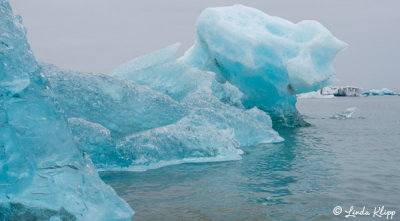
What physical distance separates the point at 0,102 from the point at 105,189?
42.1 inches

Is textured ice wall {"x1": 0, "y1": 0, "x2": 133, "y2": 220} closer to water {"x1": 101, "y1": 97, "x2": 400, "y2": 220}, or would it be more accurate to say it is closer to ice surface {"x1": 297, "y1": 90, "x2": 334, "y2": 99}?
water {"x1": 101, "y1": 97, "x2": 400, "y2": 220}

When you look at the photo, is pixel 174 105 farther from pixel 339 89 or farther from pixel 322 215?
pixel 339 89

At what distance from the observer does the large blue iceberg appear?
10.3 ft

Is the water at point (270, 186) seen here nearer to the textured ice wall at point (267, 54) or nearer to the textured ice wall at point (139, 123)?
the textured ice wall at point (139, 123)

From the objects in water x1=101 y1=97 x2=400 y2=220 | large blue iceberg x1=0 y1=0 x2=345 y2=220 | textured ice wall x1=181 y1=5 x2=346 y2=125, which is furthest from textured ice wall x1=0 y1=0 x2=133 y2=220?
textured ice wall x1=181 y1=5 x2=346 y2=125

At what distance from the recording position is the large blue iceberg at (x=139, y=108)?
3.13 m

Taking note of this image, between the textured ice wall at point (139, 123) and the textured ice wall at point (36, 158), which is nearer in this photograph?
the textured ice wall at point (36, 158)

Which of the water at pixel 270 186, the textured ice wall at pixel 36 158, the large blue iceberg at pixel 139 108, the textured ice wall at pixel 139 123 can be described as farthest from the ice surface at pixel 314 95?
the textured ice wall at pixel 36 158

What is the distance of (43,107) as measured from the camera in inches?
130

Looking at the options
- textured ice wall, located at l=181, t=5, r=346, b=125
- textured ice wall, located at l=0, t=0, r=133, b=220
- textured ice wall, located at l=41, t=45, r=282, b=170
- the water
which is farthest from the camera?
textured ice wall, located at l=181, t=5, r=346, b=125

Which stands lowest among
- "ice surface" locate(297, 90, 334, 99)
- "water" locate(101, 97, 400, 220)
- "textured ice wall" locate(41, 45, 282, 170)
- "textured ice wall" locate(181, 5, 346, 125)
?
"ice surface" locate(297, 90, 334, 99)

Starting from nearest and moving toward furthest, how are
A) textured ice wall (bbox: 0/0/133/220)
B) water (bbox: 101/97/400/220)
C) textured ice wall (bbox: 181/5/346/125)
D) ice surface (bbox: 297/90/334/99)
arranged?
textured ice wall (bbox: 0/0/133/220)
water (bbox: 101/97/400/220)
textured ice wall (bbox: 181/5/346/125)
ice surface (bbox: 297/90/334/99)

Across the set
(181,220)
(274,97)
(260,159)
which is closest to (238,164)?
(260,159)

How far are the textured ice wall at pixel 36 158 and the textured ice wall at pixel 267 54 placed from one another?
846 centimetres
